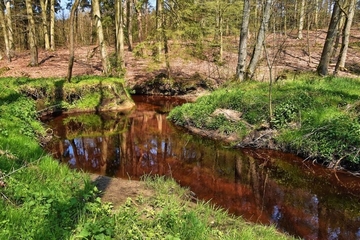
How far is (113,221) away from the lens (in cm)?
345

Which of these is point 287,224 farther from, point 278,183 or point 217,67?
point 217,67

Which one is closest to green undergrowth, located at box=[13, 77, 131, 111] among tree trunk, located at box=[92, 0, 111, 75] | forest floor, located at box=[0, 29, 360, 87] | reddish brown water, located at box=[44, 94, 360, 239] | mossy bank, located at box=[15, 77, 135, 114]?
mossy bank, located at box=[15, 77, 135, 114]

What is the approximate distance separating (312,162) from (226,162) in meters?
2.42

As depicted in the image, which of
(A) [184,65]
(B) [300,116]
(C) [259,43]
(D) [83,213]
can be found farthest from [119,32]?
(D) [83,213]

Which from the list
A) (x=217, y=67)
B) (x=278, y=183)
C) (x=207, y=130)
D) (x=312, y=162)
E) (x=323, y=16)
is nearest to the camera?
(x=278, y=183)

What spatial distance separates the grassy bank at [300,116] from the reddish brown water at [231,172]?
0.50 m

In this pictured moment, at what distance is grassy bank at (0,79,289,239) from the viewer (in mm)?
3109

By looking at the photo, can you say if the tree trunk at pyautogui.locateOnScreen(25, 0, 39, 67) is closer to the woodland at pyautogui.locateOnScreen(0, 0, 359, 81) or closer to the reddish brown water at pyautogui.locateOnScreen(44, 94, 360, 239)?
the woodland at pyautogui.locateOnScreen(0, 0, 359, 81)

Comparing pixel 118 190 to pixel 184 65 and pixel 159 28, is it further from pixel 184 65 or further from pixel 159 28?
pixel 184 65

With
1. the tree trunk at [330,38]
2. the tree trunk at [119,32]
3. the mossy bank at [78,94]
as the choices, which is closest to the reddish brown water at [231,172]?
the mossy bank at [78,94]

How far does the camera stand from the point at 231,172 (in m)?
7.54

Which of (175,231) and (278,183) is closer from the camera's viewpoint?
(175,231)

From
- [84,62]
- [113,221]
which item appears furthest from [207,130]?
[84,62]

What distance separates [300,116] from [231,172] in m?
3.31
